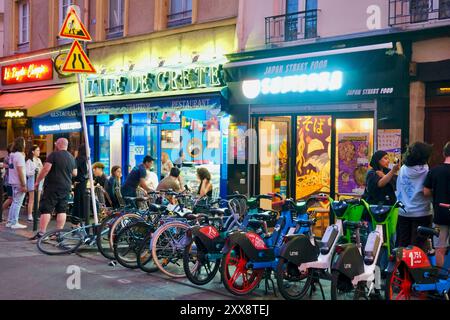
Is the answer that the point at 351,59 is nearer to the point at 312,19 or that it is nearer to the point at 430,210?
the point at 312,19

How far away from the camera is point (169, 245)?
8.46 metres

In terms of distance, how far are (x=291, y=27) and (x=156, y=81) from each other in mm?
4150

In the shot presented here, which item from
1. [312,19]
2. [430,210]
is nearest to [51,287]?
[430,210]

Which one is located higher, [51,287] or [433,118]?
[433,118]

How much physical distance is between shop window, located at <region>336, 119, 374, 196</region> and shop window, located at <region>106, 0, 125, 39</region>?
8.08m

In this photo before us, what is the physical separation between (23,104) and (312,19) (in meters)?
10.1

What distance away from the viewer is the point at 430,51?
967 cm

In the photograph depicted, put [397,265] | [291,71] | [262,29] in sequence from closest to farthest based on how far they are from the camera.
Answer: [397,265] < [291,71] < [262,29]

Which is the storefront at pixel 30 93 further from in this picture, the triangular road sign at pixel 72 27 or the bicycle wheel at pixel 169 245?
the bicycle wheel at pixel 169 245

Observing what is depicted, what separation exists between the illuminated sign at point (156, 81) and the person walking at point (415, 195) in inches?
241

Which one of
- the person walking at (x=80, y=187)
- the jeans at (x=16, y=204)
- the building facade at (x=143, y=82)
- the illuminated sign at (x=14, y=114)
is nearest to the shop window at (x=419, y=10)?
the building facade at (x=143, y=82)

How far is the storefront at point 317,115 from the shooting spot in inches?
398

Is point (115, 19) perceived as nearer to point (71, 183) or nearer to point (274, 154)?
point (71, 183)

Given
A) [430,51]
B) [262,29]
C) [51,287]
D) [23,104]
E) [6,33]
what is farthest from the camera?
[6,33]
